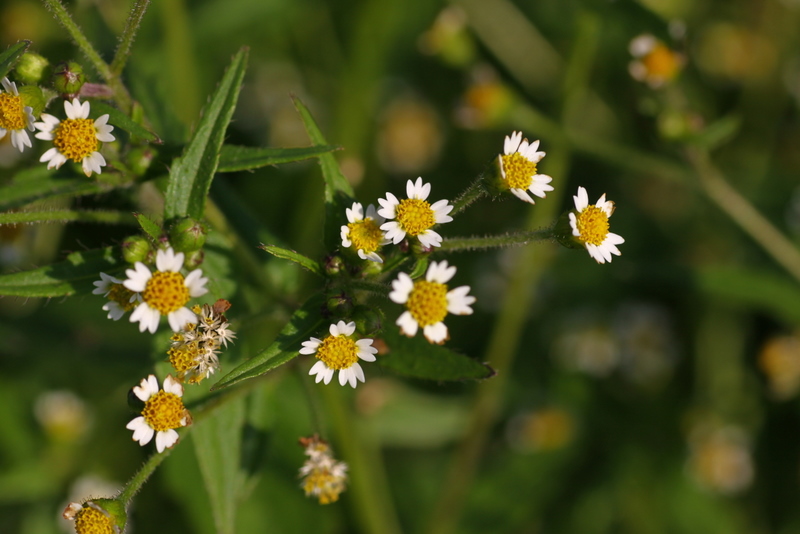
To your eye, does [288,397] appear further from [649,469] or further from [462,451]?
[649,469]

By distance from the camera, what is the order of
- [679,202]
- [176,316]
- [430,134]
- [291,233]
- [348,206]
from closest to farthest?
[176,316]
[348,206]
[291,233]
[679,202]
[430,134]

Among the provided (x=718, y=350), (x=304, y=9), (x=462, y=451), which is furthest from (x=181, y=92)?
(x=718, y=350)

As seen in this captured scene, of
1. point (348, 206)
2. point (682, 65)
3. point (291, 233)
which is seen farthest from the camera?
point (291, 233)

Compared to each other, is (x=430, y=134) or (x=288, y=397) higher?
(x=430, y=134)

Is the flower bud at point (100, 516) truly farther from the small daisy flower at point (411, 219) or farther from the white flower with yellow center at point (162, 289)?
the small daisy flower at point (411, 219)

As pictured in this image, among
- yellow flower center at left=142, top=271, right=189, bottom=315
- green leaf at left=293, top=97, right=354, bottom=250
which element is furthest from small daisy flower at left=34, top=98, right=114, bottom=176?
green leaf at left=293, top=97, right=354, bottom=250

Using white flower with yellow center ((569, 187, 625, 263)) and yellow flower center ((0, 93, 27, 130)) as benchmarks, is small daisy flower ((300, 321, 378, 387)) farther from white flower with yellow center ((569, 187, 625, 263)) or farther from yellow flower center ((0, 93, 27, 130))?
yellow flower center ((0, 93, 27, 130))

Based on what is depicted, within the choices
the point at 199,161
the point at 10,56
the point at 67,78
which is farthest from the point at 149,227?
the point at 10,56
